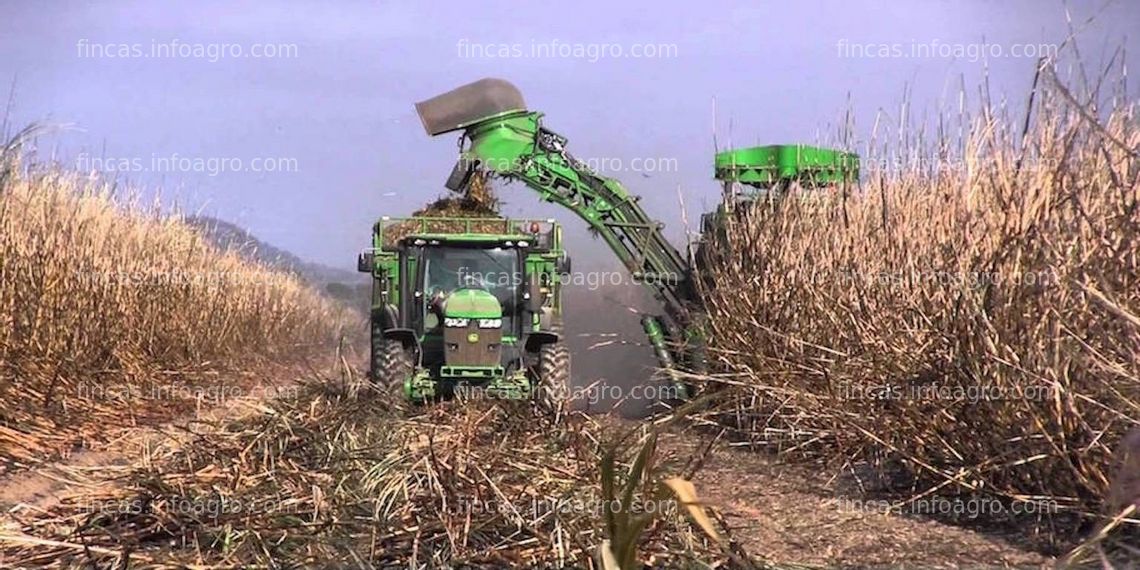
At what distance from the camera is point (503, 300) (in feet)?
30.1

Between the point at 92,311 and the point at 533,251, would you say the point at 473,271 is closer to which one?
the point at 533,251

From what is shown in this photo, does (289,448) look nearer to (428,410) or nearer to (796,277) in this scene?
(428,410)

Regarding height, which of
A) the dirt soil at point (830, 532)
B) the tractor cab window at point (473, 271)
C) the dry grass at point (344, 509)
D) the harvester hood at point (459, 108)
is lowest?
the dirt soil at point (830, 532)

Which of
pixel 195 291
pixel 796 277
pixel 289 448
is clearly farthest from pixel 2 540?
pixel 195 291

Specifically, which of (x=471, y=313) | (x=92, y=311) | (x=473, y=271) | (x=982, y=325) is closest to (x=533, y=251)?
(x=473, y=271)

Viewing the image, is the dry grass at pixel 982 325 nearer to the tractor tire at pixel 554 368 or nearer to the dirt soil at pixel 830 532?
the dirt soil at pixel 830 532

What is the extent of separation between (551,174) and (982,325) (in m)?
6.89

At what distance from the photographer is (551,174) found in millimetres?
10383

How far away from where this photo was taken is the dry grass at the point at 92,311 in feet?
20.4

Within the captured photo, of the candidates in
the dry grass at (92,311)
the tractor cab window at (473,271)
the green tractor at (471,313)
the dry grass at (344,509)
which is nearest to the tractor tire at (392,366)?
the green tractor at (471,313)

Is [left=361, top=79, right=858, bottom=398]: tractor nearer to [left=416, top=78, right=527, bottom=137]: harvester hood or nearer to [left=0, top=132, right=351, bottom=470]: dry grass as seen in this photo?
[left=416, top=78, right=527, bottom=137]: harvester hood

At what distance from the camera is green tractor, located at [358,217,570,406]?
8.41m

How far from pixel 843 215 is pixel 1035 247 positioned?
261 centimetres

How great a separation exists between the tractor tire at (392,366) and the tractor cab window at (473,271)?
21.8 inches
